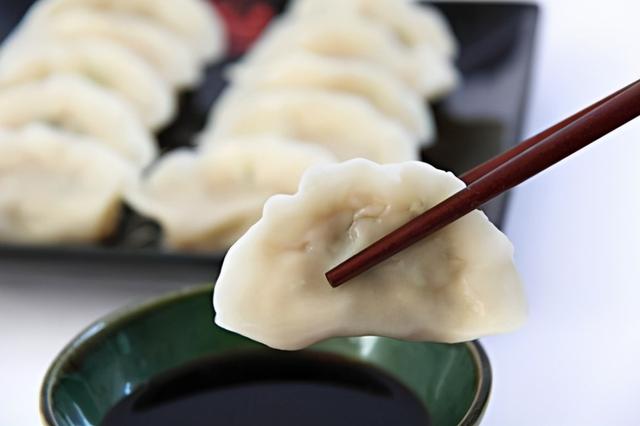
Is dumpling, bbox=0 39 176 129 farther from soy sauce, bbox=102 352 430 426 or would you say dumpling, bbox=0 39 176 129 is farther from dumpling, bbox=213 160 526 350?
dumpling, bbox=213 160 526 350

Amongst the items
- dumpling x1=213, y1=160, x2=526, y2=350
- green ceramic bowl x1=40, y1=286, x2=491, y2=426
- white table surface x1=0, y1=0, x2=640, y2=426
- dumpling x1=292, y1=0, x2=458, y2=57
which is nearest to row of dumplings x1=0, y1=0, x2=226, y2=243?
white table surface x1=0, y1=0, x2=640, y2=426

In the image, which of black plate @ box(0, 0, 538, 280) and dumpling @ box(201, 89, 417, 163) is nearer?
black plate @ box(0, 0, 538, 280)

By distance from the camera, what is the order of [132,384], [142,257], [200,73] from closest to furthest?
[132,384] → [142,257] → [200,73]

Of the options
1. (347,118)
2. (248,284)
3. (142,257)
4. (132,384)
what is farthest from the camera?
(347,118)

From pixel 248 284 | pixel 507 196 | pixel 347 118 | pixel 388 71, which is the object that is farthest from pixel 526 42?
pixel 248 284

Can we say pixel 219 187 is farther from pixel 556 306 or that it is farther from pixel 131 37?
pixel 131 37

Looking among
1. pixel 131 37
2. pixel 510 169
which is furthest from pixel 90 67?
pixel 510 169

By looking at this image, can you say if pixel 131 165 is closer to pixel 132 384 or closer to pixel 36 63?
pixel 36 63
